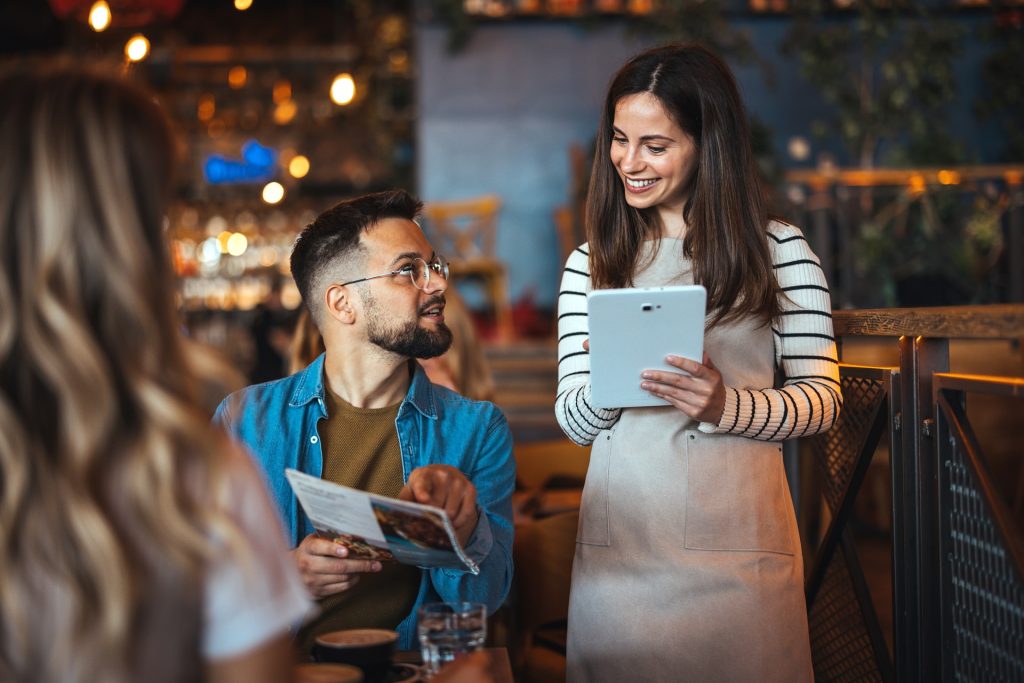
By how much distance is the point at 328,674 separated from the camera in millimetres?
1514

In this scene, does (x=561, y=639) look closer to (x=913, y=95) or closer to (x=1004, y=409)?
(x=1004, y=409)

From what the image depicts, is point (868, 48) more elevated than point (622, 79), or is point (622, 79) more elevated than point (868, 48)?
point (868, 48)

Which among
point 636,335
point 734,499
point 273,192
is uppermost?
point 273,192

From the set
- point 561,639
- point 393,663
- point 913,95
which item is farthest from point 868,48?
point 393,663

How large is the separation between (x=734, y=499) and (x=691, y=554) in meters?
0.13

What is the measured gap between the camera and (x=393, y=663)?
1.72 m

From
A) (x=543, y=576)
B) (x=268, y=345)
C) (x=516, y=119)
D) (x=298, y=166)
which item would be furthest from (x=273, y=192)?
(x=543, y=576)

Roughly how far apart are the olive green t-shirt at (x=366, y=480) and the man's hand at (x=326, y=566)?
28cm

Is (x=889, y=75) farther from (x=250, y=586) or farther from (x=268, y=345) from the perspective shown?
(x=250, y=586)

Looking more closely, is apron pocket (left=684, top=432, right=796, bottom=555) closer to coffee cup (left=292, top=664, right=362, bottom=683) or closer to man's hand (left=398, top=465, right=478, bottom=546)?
man's hand (left=398, top=465, right=478, bottom=546)

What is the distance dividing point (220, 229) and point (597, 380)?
11.4 metres

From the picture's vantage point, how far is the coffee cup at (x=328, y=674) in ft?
4.87

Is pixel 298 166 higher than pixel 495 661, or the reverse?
pixel 298 166

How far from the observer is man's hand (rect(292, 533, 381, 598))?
6.22 feet
